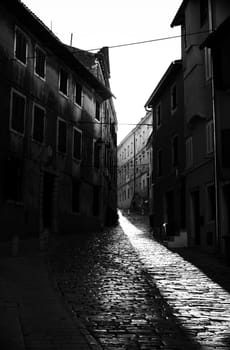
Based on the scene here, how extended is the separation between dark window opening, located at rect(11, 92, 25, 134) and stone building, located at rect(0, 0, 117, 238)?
0.04 m

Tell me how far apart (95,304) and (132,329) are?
70.8 inches

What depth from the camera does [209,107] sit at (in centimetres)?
1869

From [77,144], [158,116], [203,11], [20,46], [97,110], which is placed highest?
[203,11]

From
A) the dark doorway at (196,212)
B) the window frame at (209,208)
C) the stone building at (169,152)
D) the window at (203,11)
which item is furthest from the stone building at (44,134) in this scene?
the window frame at (209,208)

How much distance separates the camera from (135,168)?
2566 inches

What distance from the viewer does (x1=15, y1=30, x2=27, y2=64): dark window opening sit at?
839 inches

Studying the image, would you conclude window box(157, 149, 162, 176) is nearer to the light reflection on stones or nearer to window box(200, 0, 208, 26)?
window box(200, 0, 208, 26)

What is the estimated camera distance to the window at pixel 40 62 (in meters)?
23.2

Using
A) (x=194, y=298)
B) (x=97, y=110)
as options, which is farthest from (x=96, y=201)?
(x=194, y=298)

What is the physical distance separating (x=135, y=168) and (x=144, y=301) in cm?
5637

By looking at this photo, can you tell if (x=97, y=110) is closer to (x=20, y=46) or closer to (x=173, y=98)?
(x=173, y=98)

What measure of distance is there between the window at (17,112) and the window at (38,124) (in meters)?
1.19

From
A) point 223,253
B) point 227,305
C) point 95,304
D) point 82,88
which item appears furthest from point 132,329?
point 82,88

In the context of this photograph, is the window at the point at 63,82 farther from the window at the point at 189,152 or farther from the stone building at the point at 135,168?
the stone building at the point at 135,168
